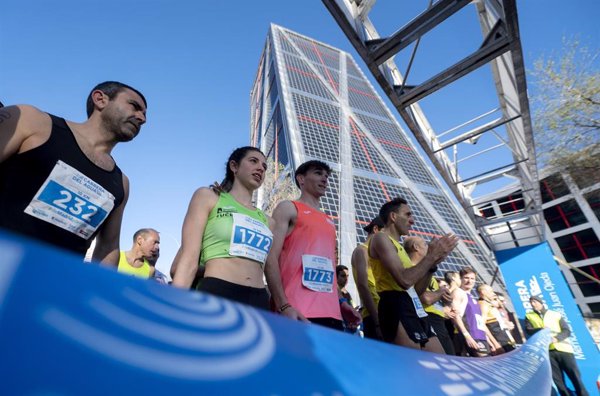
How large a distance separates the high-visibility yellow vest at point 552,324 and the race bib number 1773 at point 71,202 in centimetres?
598

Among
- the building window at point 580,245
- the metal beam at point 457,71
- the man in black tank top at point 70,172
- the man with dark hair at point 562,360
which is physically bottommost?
the man with dark hair at point 562,360

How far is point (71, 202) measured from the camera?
1249mm

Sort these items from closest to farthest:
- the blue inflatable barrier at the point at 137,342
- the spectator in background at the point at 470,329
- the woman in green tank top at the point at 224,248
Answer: the blue inflatable barrier at the point at 137,342, the woman in green tank top at the point at 224,248, the spectator in background at the point at 470,329

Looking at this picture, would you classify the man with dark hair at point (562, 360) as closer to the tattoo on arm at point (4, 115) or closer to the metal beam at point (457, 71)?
the metal beam at point (457, 71)

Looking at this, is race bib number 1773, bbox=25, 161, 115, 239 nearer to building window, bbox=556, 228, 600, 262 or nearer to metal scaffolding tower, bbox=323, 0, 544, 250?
metal scaffolding tower, bbox=323, 0, 544, 250

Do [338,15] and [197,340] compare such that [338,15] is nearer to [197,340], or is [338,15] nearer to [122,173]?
[122,173]

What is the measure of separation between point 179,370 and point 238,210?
146cm

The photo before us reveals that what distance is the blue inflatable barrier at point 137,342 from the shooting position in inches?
7.8

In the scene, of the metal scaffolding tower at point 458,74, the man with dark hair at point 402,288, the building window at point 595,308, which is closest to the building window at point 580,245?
the building window at point 595,308

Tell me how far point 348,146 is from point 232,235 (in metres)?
28.8

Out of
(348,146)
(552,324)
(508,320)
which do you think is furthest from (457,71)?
(348,146)

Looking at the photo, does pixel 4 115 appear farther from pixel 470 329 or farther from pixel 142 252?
pixel 470 329

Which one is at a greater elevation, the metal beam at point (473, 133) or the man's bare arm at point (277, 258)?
the metal beam at point (473, 133)

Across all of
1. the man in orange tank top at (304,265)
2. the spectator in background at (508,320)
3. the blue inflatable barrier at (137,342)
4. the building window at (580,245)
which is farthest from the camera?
the building window at (580,245)
